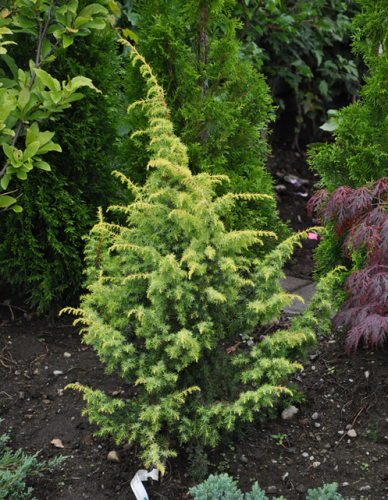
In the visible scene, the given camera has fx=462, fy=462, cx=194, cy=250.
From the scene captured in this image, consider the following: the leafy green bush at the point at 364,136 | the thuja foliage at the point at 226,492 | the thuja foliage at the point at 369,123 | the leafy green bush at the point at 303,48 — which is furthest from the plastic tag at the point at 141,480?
the leafy green bush at the point at 303,48

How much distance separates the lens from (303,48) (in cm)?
634

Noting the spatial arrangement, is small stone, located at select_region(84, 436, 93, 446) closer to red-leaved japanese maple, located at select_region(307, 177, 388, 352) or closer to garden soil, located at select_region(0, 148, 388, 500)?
garden soil, located at select_region(0, 148, 388, 500)

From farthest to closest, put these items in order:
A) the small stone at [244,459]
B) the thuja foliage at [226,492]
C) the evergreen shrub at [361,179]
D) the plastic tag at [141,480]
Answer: the evergreen shrub at [361,179]
the small stone at [244,459]
the plastic tag at [141,480]
the thuja foliage at [226,492]

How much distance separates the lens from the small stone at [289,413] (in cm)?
254

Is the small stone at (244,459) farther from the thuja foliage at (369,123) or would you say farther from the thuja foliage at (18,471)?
the thuja foliage at (369,123)

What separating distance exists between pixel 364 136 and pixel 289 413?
5.80 feet

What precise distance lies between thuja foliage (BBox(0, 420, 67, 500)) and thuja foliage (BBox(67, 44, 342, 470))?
313 mm

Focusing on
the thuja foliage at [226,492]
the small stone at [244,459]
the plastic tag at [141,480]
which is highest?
the thuja foliage at [226,492]

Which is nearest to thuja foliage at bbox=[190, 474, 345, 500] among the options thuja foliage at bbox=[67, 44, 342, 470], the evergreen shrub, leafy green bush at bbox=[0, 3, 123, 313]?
thuja foliage at bbox=[67, 44, 342, 470]

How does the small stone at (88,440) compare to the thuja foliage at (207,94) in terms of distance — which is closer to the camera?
the small stone at (88,440)

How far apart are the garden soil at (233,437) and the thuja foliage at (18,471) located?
0.08m

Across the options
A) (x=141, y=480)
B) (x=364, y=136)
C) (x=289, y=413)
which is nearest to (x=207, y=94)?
(x=364, y=136)

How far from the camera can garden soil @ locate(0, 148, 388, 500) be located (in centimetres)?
217

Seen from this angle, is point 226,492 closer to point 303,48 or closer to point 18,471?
point 18,471
